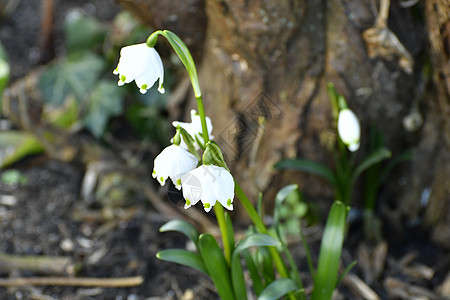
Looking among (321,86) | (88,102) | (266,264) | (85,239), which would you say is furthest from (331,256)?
(88,102)

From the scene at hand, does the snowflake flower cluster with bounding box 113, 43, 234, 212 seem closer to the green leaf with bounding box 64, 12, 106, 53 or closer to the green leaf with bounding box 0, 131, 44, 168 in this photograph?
the green leaf with bounding box 0, 131, 44, 168

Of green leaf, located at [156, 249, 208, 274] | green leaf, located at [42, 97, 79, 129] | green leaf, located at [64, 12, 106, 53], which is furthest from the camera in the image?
green leaf, located at [64, 12, 106, 53]

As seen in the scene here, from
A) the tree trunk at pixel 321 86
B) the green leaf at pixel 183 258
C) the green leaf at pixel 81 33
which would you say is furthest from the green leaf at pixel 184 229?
the green leaf at pixel 81 33

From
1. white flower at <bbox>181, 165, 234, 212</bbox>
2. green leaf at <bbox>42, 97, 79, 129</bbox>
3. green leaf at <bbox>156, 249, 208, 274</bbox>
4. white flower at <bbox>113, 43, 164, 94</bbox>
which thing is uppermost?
white flower at <bbox>113, 43, 164, 94</bbox>

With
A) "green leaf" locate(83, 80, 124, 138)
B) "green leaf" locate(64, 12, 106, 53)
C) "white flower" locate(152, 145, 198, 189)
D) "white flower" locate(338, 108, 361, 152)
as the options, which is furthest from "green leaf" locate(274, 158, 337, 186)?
"green leaf" locate(64, 12, 106, 53)

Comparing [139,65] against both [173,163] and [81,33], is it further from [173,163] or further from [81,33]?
[81,33]

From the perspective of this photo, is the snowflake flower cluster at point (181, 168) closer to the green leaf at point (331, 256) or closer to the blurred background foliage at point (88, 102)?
the green leaf at point (331, 256)

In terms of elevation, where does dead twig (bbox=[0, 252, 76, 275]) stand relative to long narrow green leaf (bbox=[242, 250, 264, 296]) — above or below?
below
